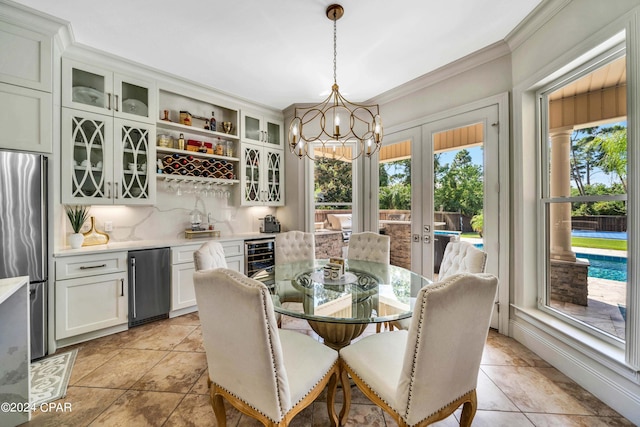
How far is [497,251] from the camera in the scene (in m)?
2.63

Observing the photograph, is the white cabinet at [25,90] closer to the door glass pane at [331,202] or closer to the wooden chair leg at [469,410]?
the door glass pane at [331,202]

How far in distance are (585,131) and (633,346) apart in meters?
1.50

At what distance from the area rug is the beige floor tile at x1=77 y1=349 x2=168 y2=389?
5.1 inches

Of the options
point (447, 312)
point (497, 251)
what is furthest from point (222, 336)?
point (497, 251)

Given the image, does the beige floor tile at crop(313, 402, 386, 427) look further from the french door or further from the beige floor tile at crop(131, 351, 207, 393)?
the french door

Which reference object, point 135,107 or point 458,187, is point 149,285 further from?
point 458,187

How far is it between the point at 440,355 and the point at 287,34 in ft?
8.87

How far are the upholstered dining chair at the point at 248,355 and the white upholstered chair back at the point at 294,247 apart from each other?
1.61 meters

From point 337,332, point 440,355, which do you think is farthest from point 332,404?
point 440,355

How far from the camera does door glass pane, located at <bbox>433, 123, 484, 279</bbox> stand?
9.28 feet

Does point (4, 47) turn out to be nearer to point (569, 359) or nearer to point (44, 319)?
point (44, 319)

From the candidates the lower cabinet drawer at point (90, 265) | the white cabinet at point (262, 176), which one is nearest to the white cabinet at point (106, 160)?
the lower cabinet drawer at point (90, 265)

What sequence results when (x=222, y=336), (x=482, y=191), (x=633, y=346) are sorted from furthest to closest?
(x=482, y=191) < (x=633, y=346) < (x=222, y=336)

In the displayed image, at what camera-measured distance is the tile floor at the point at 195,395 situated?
1.57 metres
